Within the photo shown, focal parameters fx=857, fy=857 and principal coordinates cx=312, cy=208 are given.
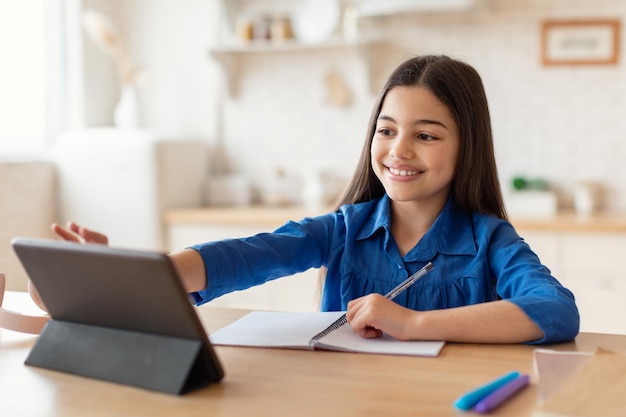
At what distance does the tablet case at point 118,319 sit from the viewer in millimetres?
1144

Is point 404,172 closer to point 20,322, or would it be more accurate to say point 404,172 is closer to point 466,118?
point 466,118

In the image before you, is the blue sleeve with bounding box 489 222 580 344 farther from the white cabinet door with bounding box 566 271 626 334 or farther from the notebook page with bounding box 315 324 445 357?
the white cabinet door with bounding box 566 271 626 334

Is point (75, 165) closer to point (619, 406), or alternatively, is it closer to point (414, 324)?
point (414, 324)

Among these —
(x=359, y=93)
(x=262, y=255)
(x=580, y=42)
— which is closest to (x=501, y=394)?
(x=262, y=255)

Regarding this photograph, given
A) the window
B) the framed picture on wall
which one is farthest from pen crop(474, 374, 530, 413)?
the window

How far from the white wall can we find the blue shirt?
225 cm

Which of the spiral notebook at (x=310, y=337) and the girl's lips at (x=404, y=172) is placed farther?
the girl's lips at (x=404, y=172)

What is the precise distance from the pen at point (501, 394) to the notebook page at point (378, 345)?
7.4 inches

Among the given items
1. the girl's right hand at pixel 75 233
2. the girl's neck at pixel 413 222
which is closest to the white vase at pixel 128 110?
the girl's neck at pixel 413 222

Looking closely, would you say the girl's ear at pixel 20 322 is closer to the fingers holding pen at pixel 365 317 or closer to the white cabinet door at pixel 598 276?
the fingers holding pen at pixel 365 317

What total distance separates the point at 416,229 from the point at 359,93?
2.60 m

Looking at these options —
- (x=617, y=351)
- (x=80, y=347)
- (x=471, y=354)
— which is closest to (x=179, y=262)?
(x=80, y=347)

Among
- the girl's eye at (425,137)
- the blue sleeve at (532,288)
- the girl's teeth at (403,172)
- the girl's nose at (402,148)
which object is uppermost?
the girl's eye at (425,137)

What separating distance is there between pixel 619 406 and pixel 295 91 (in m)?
3.64
